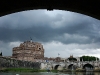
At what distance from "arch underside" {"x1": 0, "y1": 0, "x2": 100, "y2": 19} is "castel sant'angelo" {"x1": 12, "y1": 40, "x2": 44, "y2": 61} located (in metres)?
91.8

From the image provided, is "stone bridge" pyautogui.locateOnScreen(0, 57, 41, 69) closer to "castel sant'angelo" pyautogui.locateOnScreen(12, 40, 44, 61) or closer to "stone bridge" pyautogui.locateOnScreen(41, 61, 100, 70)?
"stone bridge" pyautogui.locateOnScreen(41, 61, 100, 70)

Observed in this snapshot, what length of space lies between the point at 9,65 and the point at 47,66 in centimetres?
3051

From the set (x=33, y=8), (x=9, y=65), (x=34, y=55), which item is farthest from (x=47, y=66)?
(x=33, y=8)

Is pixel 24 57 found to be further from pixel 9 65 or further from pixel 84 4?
pixel 84 4

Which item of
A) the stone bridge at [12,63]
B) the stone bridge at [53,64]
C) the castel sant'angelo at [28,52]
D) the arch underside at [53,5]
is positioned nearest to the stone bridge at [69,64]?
the stone bridge at [53,64]

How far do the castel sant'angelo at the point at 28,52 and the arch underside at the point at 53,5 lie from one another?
91.8 metres

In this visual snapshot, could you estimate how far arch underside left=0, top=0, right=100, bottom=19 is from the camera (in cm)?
445

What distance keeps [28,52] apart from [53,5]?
9385 cm

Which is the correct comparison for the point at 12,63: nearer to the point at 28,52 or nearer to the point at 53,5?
the point at 28,52

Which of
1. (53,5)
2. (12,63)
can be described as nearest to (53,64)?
(12,63)

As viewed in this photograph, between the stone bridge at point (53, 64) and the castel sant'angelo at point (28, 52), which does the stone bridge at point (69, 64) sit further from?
the castel sant'angelo at point (28, 52)

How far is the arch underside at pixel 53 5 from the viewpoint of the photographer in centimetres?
445

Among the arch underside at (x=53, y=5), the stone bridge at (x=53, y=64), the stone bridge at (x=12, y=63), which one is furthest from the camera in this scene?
the stone bridge at (x=53, y=64)

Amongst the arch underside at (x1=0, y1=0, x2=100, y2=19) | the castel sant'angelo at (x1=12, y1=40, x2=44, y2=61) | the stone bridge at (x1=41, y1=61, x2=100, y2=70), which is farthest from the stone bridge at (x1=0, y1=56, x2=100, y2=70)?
the arch underside at (x1=0, y1=0, x2=100, y2=19)
